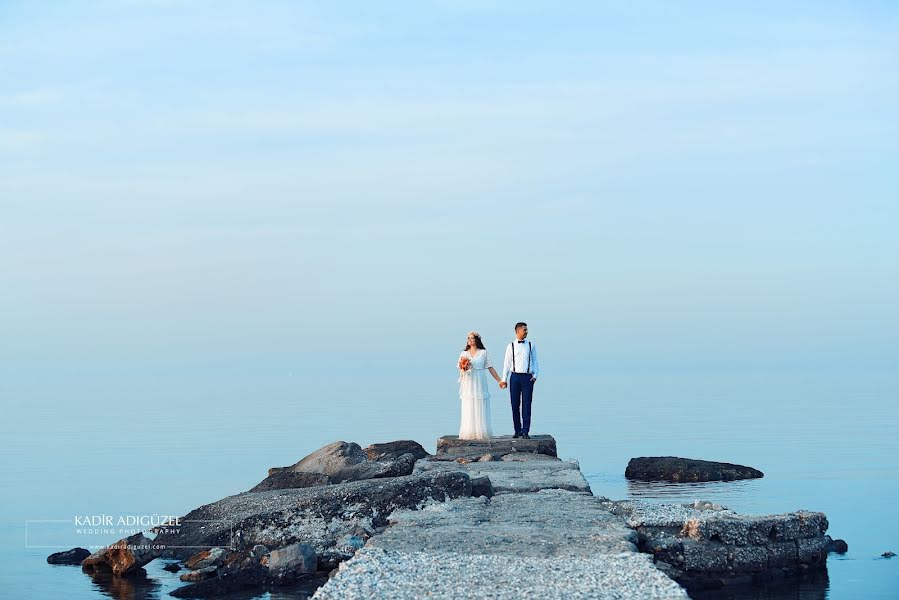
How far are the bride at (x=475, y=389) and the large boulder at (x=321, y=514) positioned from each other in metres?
5.55

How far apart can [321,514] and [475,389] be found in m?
6.52

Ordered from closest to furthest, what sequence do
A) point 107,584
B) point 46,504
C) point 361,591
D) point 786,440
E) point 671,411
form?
point 361,591
point 107,584
point 46,504
point 786,440
point 671,411

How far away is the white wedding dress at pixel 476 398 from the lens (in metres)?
18.8

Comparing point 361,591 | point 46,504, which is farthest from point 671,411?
point 361,591

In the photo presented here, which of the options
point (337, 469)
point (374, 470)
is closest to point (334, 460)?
point (337, 469)

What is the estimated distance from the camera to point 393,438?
30359 millimetres

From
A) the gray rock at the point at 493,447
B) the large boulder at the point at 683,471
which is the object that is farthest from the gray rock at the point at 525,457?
the large boulder at the point at 683,471

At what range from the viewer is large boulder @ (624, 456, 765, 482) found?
813 inches

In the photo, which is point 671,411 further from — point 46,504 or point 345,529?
point 345,529

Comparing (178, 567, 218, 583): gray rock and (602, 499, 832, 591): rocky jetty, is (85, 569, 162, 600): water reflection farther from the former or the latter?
(602, 499, 832, 591): rocky jetty

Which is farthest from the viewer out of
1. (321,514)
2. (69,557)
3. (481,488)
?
(69,557)

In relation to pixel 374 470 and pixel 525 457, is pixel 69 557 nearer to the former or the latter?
pixel 374 470

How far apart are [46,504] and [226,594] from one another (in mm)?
9949

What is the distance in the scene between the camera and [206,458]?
85.8 ft
